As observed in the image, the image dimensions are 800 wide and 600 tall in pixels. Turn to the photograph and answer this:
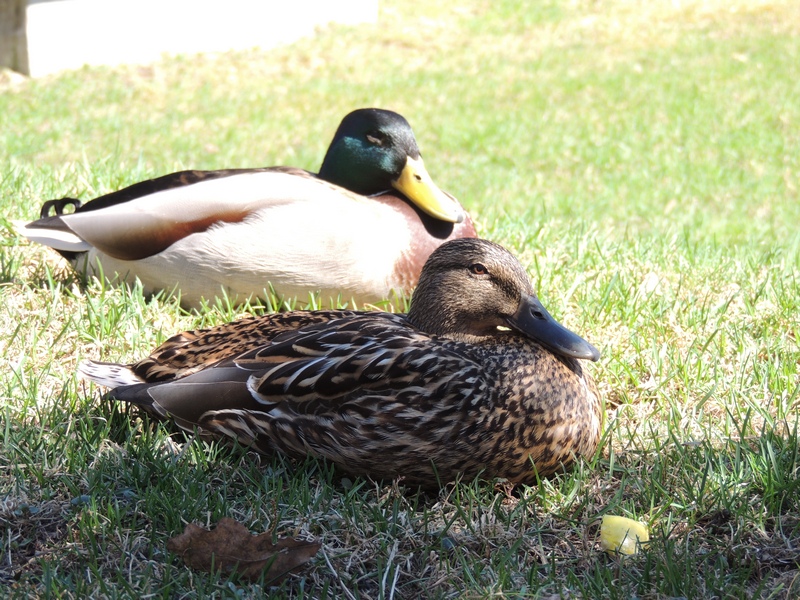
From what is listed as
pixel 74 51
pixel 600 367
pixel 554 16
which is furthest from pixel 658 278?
pixel 554 16

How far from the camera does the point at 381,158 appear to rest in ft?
14.3

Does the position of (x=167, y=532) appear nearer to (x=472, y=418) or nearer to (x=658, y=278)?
(x=472, y=418)

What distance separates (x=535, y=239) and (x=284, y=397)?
96.5 inches

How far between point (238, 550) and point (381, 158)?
A: 238 centimetres

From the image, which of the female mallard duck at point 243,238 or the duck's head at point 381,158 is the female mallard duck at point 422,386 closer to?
the female mallard duck at point 243,238

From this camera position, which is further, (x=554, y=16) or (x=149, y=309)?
(x=554, y=16)

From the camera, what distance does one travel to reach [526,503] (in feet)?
8.71

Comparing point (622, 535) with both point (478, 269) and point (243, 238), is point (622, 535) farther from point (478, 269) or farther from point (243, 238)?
point (243, 238)

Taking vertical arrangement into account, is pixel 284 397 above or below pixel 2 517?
above

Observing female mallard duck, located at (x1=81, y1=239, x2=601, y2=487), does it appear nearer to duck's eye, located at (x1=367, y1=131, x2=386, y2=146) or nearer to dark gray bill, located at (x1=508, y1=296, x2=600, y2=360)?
dark gray bill, located at (x1=508, y1=296, x2=600, y2=360)

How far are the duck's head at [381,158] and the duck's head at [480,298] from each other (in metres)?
1.39

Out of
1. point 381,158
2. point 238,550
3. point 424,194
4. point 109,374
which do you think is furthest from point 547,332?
point 381,158

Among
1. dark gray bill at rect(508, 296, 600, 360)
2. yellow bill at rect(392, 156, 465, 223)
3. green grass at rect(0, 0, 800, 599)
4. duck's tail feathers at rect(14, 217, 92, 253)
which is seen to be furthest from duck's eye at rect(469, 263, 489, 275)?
duck's tail feathers at rect(14, 217, 92, 253)

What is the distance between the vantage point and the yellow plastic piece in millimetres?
2449
